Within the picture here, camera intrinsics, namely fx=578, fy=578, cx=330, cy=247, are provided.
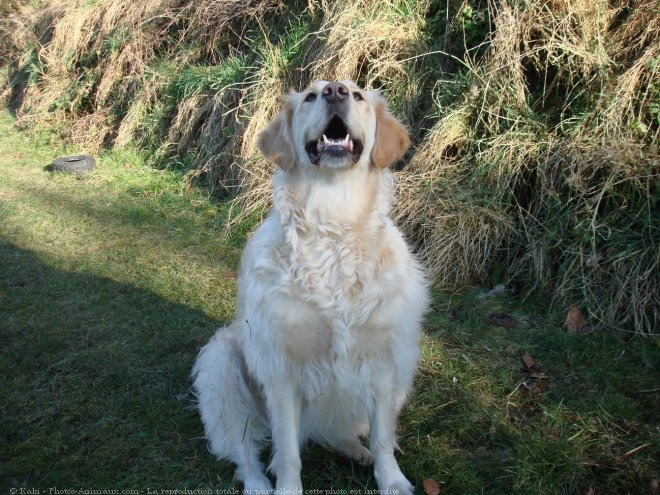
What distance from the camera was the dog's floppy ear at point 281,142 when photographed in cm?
249

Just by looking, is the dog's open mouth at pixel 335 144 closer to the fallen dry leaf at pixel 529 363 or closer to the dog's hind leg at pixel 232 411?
the dog's hind leg at pixel 232 411

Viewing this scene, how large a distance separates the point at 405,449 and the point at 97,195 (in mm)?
4996

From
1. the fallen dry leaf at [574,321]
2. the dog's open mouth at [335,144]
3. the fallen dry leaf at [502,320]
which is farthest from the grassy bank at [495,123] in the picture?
the dog's open mouth at [335,144]

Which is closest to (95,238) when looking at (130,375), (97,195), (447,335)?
(97,195)

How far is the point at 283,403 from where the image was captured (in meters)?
2.25

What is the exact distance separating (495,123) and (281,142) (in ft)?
7.98

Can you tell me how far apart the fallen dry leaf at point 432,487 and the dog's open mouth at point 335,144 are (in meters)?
1.37

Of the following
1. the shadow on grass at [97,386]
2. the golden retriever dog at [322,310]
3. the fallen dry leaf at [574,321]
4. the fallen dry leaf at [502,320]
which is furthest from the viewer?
the fallen dry leaf at [502,320]

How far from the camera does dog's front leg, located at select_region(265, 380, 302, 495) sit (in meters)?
2.25

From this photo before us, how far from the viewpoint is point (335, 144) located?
2383mm

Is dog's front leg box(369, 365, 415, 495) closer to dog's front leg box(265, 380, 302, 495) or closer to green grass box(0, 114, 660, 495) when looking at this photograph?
green grass box(0, 114, 660, 495)

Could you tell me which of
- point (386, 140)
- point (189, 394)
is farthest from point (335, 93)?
point (189, 394)

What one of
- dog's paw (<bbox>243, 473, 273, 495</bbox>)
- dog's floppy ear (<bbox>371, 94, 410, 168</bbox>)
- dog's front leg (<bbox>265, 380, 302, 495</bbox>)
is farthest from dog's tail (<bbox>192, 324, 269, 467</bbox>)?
dog's floppy ear (<bbox>371, 94, 410, 168</bbox>)

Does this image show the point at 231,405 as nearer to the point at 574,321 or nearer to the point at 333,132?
the point at 333,132
